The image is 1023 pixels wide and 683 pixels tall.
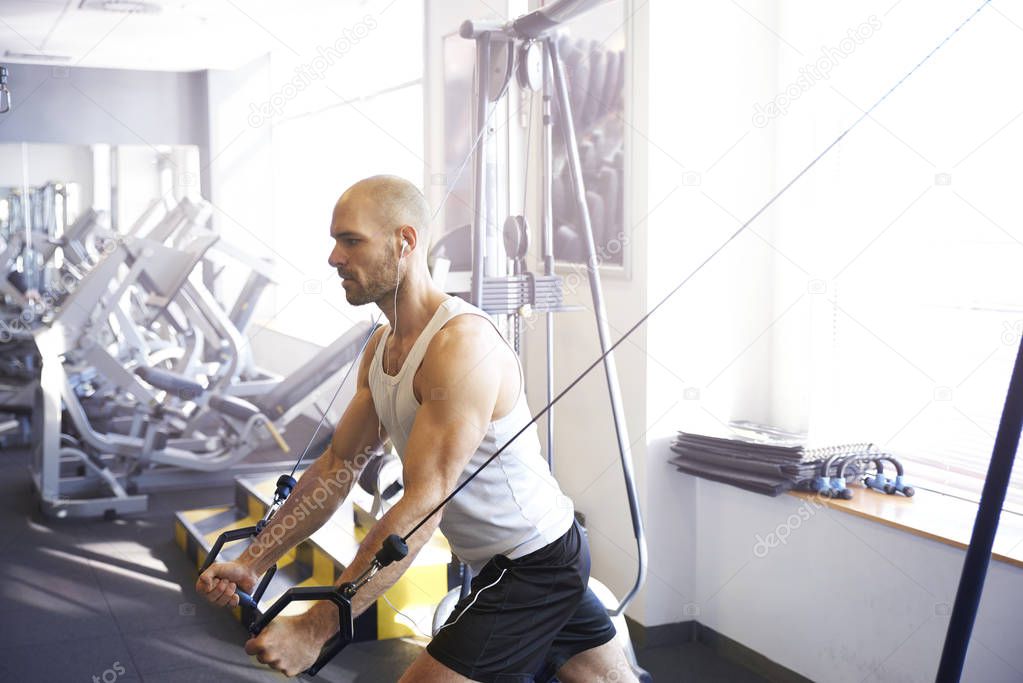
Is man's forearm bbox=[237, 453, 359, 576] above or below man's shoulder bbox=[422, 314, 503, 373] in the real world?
below

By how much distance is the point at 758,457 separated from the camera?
10.1ft

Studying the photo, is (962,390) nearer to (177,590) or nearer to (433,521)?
(433,521)

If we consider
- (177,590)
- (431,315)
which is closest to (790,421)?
(431,315)

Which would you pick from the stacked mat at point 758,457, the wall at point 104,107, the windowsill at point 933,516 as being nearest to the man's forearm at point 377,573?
the windowsill at point 933,516

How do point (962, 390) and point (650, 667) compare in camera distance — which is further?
point (650, 667)

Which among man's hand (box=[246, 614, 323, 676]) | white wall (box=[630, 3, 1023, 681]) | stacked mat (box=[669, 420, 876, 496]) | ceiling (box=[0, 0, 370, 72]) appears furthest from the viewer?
ceiling (box=[0, 0, 370, 72])

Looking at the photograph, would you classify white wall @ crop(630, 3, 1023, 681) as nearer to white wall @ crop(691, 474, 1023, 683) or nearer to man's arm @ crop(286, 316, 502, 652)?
white wall @ crop(691, 474, 1023, 683)

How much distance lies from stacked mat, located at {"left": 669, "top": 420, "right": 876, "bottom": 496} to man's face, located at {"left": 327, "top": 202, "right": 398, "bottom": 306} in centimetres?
161

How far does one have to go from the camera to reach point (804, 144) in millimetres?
3242

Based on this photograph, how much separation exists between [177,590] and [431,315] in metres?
2.61

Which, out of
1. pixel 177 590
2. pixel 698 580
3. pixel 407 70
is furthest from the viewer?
pixel 407 70

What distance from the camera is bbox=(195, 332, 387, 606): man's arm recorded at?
5.70 ft

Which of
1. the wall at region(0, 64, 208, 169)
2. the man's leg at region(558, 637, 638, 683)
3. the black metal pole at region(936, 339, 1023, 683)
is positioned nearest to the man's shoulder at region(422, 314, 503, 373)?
the man's leg at region(558, 637, 638, 683)

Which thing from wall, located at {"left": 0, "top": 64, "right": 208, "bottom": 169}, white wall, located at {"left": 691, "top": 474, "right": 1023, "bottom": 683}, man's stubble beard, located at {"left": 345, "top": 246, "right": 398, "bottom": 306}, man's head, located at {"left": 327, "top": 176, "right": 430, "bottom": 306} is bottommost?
white wall, located at {"left": 691, "top": 474, "right": 1023, "bottom": 683}
